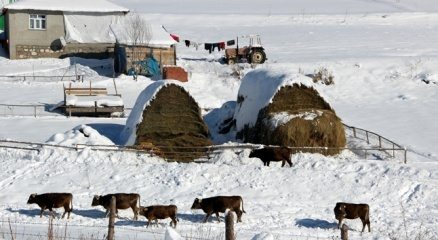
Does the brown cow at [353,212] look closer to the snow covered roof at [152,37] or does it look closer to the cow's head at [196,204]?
the cow's head at [196,204]

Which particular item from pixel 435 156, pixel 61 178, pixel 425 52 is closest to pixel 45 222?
pixel 61 178

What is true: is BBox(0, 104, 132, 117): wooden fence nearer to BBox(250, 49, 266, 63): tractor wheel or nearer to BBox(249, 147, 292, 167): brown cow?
BBox(250, 49, 266, 63): tractor wheel

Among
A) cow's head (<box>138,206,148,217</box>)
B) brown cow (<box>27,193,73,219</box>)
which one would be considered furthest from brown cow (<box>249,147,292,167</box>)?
brown cow (<box>27,193,73,219</box>)

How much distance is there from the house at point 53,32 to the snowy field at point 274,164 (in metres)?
1.43

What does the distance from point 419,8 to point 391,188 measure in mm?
59627

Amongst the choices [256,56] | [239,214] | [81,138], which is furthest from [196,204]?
[256,56]

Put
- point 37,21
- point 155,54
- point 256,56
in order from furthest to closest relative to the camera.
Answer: point 37,21
point 256,56
point 155,54

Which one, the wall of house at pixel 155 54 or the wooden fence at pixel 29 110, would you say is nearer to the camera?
the wooden fence at pixel 29 110

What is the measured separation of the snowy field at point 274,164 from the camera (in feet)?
70.8

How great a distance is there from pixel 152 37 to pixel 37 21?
336 inches

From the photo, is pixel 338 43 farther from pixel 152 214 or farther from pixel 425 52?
pixel 152 214

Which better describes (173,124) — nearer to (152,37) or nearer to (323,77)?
(323,77)

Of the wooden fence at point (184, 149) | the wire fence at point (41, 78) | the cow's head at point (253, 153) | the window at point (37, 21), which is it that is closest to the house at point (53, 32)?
the window at point (37, 21)

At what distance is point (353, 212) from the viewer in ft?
69.5
